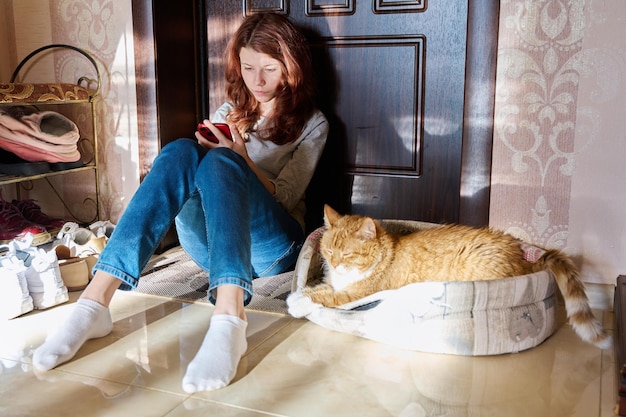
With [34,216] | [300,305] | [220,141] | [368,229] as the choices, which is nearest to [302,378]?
[300,305]

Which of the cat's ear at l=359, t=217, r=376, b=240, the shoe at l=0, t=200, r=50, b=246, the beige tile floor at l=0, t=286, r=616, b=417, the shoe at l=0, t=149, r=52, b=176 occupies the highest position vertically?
the shoe at l=0, t=149, r=52, b=176

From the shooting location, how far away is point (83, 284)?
7.47ft

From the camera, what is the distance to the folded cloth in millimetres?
2443

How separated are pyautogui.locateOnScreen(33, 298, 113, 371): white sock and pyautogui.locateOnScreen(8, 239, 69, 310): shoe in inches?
14.3

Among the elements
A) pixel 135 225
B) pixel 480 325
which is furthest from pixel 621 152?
pixel 135 225

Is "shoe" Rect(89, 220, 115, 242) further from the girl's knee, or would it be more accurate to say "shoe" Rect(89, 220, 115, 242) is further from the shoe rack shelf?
the girl's knee

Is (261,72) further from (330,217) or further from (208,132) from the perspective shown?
(330,217)

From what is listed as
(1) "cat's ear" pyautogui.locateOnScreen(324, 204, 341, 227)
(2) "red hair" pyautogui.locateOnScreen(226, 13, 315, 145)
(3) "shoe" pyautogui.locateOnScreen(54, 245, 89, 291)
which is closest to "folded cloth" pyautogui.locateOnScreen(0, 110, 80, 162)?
(3) "shoe" pyautogui.locateOnScreen(54, 245, 89, 291)

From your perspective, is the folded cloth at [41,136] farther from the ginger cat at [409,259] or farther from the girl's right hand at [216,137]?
the ginger cat at [409,259]

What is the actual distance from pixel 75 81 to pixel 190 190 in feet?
3.98

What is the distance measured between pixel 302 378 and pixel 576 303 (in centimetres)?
72

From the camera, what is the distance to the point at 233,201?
178 centimetres

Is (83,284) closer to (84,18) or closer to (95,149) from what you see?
(95,149)

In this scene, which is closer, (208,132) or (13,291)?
(13,291)
